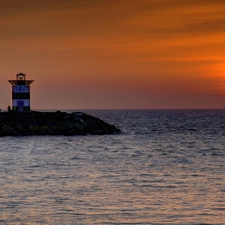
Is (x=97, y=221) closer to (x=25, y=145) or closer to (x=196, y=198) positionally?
(x=196, y=198)

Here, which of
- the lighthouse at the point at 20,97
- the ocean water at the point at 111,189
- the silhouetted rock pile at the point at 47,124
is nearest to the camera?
the ocean water at the point at 111,189

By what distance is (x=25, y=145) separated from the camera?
52.6m

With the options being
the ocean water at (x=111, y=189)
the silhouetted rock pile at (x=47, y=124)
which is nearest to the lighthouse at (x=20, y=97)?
the silhouetted rock pile at (x=47, y=124)

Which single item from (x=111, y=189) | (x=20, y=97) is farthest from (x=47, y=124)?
(x=111, y=189)

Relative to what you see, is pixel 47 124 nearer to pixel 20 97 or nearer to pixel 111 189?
pixel 20 97

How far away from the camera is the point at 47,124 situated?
69.8 m

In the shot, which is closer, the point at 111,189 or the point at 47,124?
the point at 111,189

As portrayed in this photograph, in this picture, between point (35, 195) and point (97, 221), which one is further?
point (35, 195)

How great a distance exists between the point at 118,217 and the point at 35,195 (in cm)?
485

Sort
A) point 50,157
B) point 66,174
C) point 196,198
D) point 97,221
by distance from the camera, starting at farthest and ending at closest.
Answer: point 50,157, point 66,174, point 196,198, point 97,221

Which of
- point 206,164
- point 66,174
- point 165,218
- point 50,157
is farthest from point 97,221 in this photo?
point 50,157

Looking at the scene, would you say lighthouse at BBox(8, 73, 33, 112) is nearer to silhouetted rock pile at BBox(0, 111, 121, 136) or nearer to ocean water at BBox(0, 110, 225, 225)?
silhouetted rock pile at BBox(0, 111, 121, 136)

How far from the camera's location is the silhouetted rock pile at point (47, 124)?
2645 inches

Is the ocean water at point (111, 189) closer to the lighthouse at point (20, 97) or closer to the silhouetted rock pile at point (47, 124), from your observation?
the silhouetted rock pile at point (47, 124)
